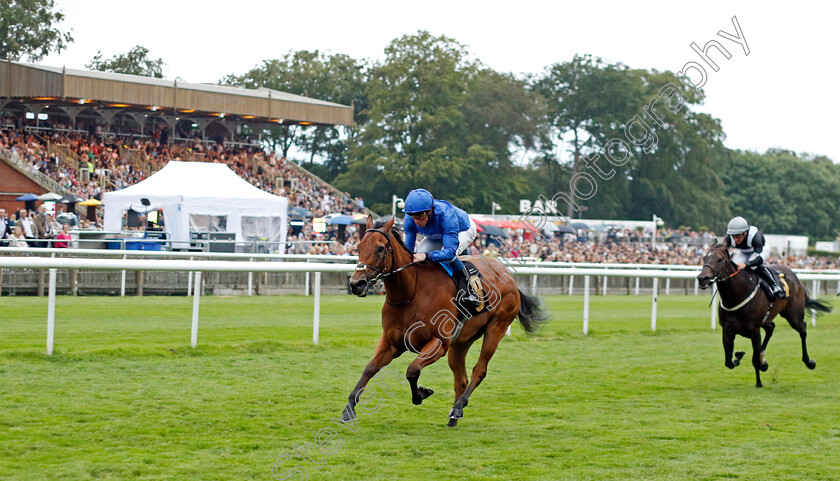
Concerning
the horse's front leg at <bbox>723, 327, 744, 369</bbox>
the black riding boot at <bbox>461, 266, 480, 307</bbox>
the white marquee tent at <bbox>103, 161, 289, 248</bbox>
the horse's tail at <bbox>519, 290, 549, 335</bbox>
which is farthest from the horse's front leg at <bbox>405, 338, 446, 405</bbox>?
the white marquee tent at <bbox>103, 161, 289, 248</bbox>

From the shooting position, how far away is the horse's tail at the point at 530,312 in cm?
753

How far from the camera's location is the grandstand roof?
32000 mm

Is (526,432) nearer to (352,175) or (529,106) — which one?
(352,175)

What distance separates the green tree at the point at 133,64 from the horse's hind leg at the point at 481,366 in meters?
49.1

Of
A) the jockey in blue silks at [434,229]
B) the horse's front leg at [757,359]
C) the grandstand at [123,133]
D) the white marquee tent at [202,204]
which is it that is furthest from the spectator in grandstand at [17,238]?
the horse's front leg at [757,359]

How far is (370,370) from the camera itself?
5941mm

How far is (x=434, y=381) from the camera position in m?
8.37

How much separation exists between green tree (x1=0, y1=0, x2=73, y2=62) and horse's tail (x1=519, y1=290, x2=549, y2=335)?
41242mm

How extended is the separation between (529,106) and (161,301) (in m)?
40.4

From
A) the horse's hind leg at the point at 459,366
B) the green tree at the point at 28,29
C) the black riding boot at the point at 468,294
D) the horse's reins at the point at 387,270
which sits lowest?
the horse's hind leg at the point at 459,366

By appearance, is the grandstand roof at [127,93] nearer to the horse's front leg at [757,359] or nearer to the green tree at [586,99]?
the green tree at [586,99]

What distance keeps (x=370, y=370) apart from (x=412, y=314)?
1.47 ft

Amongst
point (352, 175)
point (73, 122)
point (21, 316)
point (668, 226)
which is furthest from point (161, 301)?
point (668, 226)

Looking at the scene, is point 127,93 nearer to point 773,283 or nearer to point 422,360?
point 773,283
